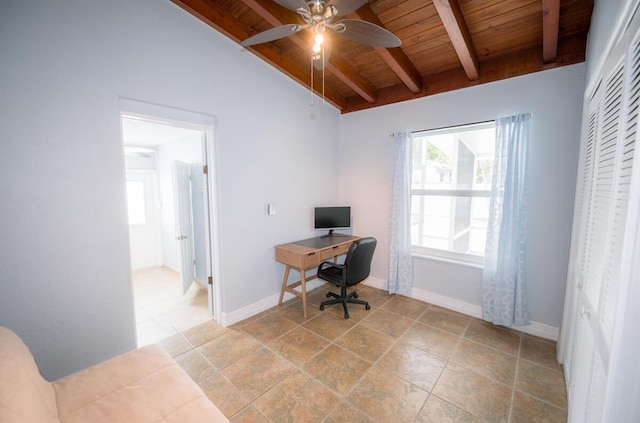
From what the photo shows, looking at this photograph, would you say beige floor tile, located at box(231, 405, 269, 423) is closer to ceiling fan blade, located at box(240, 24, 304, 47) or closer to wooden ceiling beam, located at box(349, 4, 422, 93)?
ceiling fan blade, located at box(240, 24, 304, 47)

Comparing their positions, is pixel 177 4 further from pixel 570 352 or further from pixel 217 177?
pixel 570 352

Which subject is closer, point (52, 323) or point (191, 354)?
point (52, 323)

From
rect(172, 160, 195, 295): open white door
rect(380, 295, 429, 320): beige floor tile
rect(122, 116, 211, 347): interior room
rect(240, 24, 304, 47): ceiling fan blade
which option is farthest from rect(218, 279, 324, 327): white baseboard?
rect(240, 24, 304, 47): ceiling fan blade

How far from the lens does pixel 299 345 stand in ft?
7.95

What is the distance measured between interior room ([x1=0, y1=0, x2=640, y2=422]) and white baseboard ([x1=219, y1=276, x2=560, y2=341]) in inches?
0.8

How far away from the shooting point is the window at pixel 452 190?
9.75 ft

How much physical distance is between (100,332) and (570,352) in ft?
11.8

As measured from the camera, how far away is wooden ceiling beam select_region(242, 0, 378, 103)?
2.12 m

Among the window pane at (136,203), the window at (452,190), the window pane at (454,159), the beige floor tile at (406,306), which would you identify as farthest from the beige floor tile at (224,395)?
the window pane at (136,203)

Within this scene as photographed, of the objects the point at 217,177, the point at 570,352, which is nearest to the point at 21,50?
the point at 217,177

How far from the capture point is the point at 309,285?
369 centimetres

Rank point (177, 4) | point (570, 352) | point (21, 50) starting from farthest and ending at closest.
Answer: point (177, 4)
point (570, 352)
point (21, 50)

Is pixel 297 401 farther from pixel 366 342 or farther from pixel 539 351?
pixel 539 351

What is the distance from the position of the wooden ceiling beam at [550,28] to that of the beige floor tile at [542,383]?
8.90 feet
